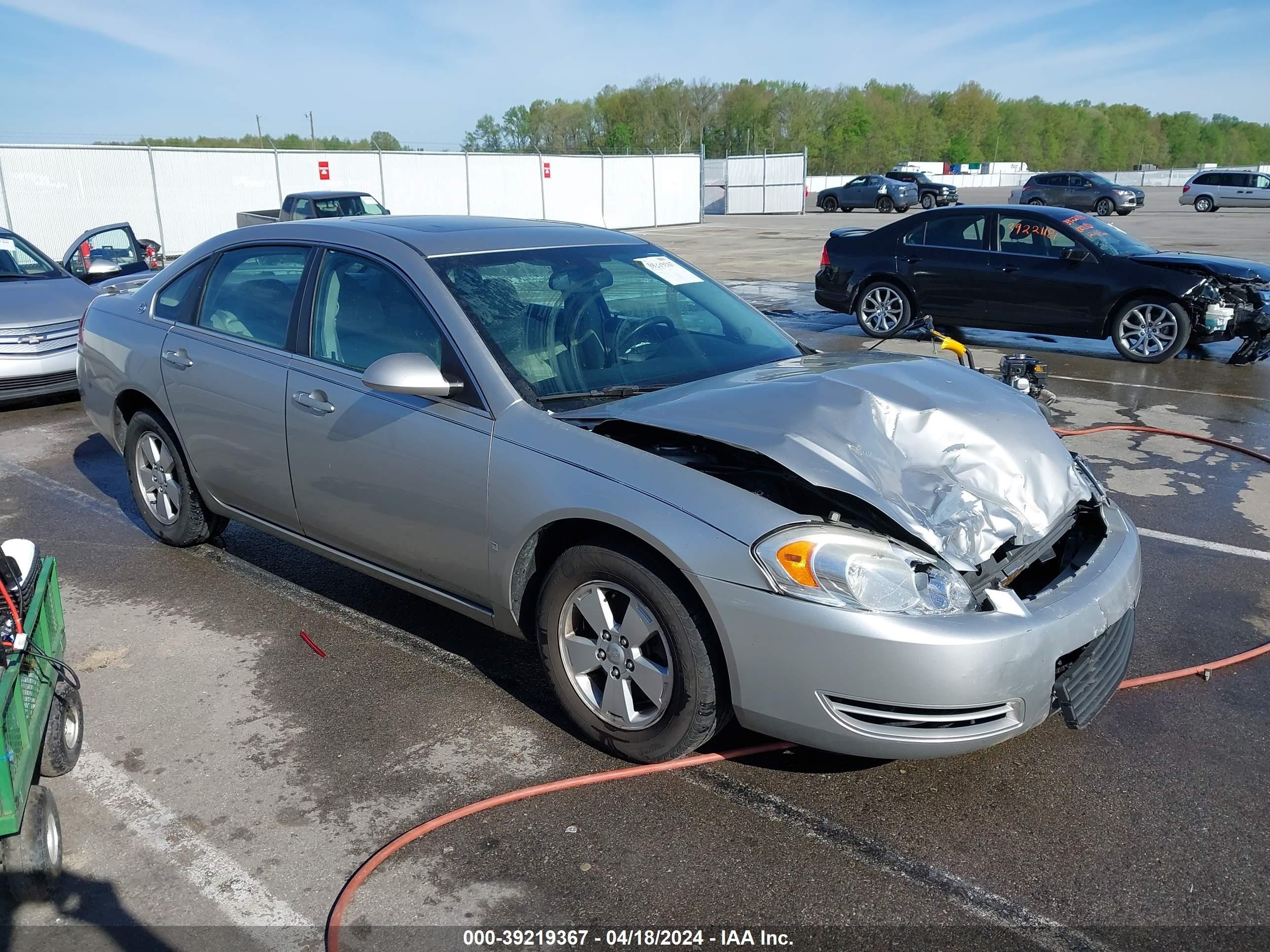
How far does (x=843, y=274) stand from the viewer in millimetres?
12000

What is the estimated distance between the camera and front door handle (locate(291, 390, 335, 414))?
3934mm

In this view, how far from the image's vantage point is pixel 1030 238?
10.7 meters

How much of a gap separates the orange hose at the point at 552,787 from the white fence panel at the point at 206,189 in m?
23.8

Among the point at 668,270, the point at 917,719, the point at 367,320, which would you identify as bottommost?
the point at 917,719

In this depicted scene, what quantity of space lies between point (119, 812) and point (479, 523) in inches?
54.9

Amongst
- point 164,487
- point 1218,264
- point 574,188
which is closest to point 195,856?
point 164,487

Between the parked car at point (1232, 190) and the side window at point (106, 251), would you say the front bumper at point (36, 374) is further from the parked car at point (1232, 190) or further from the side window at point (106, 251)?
the parked car at point (1232, 190)

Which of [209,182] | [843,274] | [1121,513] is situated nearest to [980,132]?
[209,182]

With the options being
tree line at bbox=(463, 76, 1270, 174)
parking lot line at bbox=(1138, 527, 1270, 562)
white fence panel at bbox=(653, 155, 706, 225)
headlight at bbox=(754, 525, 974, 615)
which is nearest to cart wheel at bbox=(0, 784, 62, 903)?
headlight at bbox=(754, 525, 974, 615)

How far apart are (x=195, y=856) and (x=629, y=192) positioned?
35.2 metres

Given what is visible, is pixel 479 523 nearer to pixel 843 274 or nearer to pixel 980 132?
pixel 843 274

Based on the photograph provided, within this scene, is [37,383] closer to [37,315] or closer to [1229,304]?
[37,315]

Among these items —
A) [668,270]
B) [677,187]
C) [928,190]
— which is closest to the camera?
[668,270]

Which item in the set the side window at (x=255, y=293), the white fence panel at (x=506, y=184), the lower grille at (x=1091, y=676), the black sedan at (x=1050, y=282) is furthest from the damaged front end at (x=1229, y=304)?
the white fence panel at (x=506, y=184)
